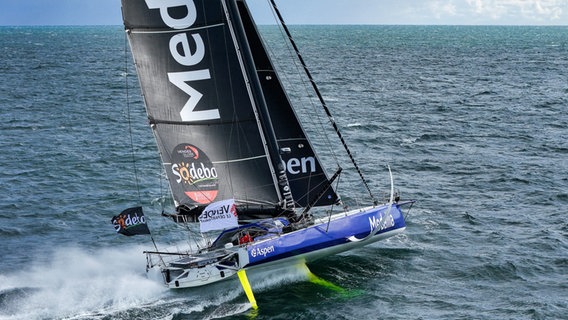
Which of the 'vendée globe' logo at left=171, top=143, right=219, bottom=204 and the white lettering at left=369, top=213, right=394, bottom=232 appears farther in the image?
the white lettering at left=369, top=213, right=394, bottom=232

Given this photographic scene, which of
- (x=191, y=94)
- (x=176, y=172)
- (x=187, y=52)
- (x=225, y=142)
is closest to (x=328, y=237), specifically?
(x=225, y=142)

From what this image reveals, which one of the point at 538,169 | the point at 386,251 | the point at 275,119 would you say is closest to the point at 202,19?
the point at 275,119

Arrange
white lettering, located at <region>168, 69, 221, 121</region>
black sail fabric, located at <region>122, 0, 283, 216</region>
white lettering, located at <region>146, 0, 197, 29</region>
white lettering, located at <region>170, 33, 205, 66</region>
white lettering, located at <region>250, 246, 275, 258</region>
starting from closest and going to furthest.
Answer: white lettering, located at <region>146, 0, 197, 29</region>, black sail fabric, located at <region>122, 0, 283, 216</region>, white lettering, located at <region>170, 33, 205, 66</region>, white lettering, located at <region>168, 69, 221, 121</region>, white lettering, located at <region>250, 246, 275, 258</region>

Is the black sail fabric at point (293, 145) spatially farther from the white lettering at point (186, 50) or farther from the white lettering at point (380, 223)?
the white lettering at point (186, 50)

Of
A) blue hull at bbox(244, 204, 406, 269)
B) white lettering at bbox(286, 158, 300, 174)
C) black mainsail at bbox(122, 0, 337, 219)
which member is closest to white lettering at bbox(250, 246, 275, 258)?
blue hull at bbox(244, 204, 406, 269)

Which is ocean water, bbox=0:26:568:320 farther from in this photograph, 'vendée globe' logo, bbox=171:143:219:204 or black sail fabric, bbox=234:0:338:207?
'vendée globe' logo, bbox=171:143:219:204

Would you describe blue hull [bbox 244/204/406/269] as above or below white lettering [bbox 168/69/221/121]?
below

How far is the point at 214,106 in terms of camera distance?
25.0 metres

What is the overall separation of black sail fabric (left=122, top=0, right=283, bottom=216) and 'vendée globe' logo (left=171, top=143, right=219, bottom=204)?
1.4 inches

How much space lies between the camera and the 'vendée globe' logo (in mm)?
25766

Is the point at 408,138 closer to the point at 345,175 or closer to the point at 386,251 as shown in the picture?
the point at 345,175

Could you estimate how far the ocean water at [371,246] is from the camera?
25.6 meters

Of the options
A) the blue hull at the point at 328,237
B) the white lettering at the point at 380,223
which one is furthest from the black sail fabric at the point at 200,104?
the white lettering at the point at 380,223

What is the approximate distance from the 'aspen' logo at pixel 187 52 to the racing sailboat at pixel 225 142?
0.03 metres
